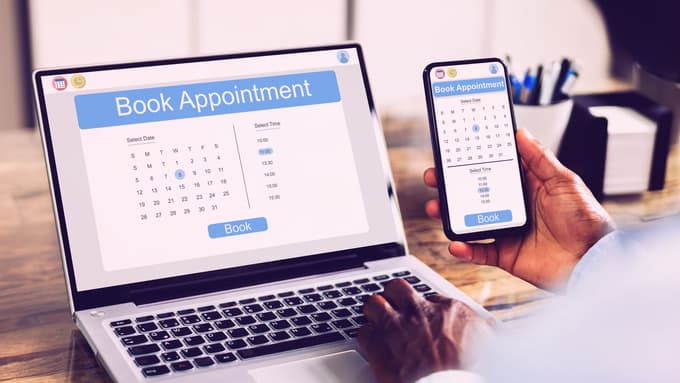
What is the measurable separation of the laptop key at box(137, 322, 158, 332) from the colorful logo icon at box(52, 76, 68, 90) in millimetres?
292

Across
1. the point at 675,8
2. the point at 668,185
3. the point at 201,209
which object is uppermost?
the point at 675,8

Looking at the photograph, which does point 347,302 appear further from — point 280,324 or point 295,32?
point 295,32

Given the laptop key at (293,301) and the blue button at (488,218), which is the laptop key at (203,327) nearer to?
the laptop key at (293,301)

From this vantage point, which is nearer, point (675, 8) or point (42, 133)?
point (675, 8)

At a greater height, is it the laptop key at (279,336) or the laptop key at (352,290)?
the laptop key at (279,336)

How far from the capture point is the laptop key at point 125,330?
0.86 metres

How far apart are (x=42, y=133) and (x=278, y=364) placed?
38cm

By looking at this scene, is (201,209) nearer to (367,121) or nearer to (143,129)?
(143,129)

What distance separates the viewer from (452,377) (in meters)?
0.76

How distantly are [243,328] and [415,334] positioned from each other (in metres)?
0.19

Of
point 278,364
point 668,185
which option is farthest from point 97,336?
point 668,185

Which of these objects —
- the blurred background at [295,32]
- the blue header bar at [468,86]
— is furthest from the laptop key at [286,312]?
the blurred background at [295,32]

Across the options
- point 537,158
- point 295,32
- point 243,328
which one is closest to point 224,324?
point 243,328

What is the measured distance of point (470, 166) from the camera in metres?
1.03
